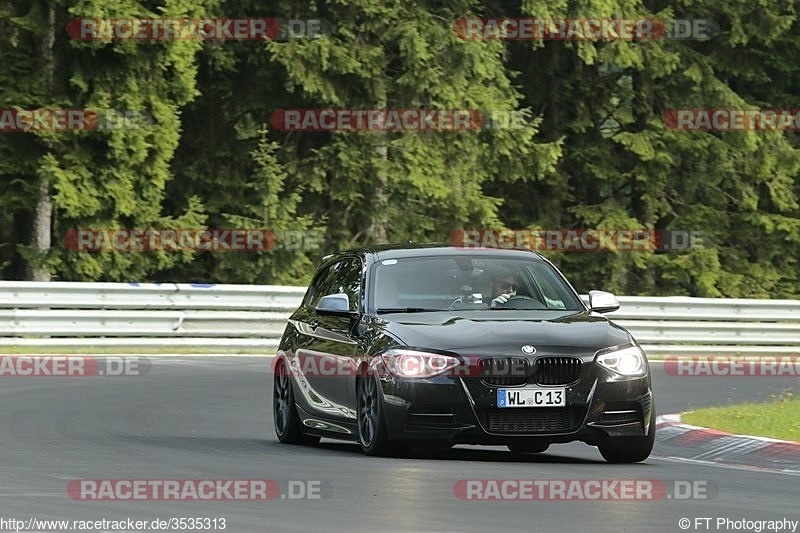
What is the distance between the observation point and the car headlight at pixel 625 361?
42.1 feet

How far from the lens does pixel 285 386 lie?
15336 millimetres

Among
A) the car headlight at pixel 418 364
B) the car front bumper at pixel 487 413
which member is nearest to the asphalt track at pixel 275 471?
the car front bumper at pixel 487 413

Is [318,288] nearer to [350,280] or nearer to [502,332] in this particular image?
[350,280]

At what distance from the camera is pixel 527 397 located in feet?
41.4

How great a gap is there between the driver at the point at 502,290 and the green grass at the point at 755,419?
2283 mm

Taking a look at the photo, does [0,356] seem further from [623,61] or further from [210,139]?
[623,61]

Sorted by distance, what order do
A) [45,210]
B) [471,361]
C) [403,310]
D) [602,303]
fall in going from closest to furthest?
[471,361]
[403,310]
[602,303]
[45,210]

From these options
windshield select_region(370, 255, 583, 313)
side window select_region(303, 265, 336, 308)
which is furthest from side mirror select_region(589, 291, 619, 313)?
side window select_region(303, 265, 336, 308)

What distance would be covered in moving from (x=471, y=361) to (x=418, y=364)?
36 centimetres

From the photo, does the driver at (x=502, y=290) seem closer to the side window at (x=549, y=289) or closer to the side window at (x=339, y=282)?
the side window at (x=549, y=289)

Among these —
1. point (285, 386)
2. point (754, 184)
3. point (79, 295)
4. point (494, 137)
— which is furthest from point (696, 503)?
point (754, 184)

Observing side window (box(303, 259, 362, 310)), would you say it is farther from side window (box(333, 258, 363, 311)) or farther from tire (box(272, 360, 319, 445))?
tire (box(272, 360, 319, 445))

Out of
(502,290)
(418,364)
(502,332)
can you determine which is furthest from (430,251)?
(418,364)

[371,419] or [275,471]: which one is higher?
[371,419]
